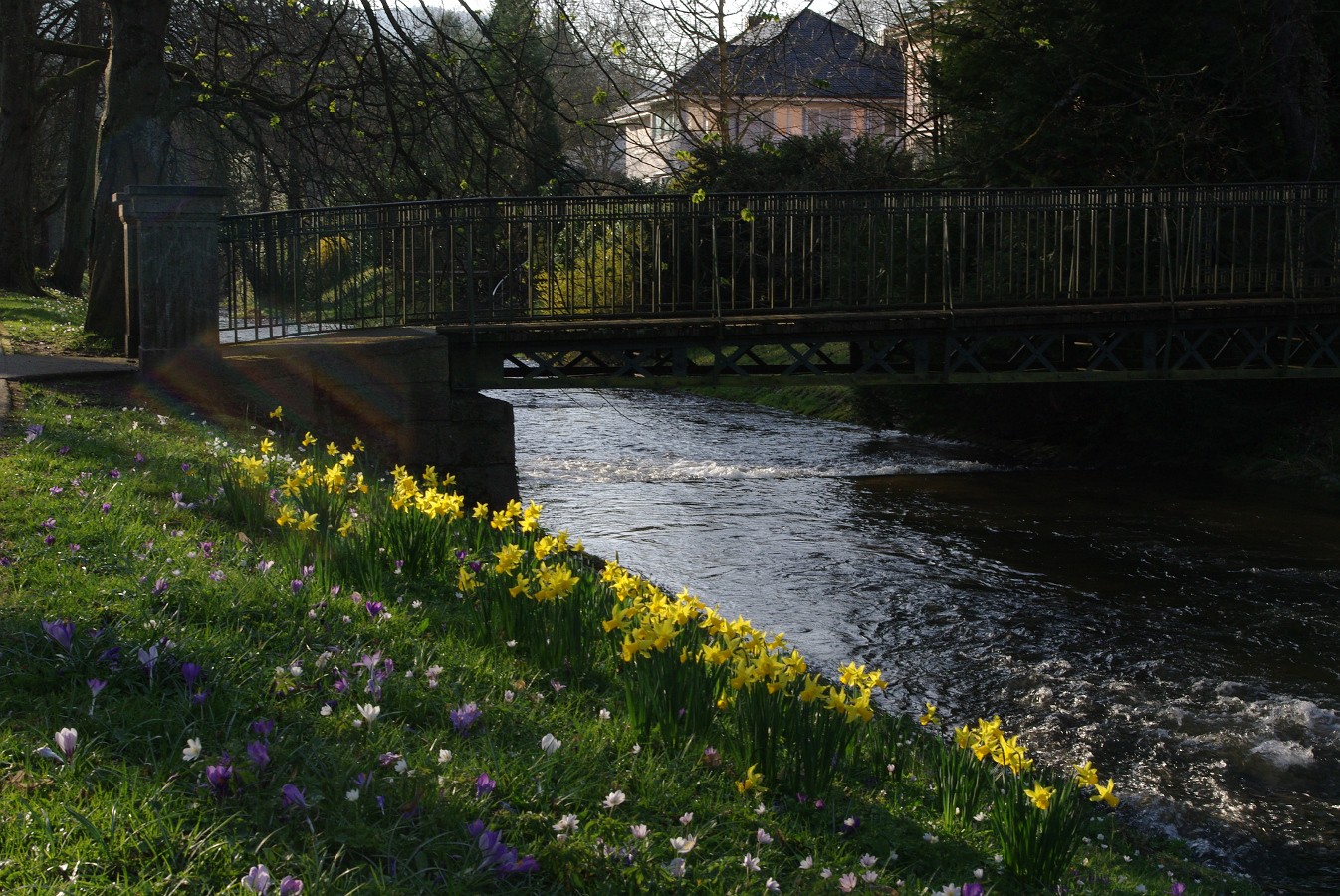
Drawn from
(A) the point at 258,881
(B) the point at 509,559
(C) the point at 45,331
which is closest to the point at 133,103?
(C) the point at 45,331

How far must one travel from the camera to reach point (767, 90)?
2939cm

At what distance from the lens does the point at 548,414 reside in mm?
22547

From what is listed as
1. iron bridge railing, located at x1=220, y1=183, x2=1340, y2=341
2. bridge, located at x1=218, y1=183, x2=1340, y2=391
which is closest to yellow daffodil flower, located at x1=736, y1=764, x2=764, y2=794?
iron bridge railing, located at x1=220, y1=183, x2=1340, y2=341

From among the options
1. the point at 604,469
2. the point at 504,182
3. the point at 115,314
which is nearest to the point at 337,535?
the point at 504,182

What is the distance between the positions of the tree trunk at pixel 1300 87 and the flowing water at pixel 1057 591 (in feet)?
17.9

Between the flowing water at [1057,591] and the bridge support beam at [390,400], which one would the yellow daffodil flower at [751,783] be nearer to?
the flowing water at [1057,591]

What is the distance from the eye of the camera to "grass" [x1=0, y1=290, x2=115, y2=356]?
37.8 ft

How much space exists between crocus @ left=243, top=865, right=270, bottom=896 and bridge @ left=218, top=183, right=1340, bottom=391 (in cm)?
814

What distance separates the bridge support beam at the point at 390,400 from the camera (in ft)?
29.7

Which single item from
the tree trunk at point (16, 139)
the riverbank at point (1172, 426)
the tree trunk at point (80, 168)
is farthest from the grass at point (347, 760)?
the tree trunk at point (80, 168)

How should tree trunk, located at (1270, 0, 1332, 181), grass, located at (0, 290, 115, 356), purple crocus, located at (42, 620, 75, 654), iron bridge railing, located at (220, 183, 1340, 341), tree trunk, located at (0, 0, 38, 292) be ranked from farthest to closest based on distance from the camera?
1. tree trunk, located at (1270, 0, 1332, 181)
2. tree trunk, located at (0, 0, 38, 292)
3. grass, located at (0, 290, 115, 356)
4. iron bridge railing, located at (220, 183, 1340, 341)
5. purple crocus, located at (42, 620, 75, 654)

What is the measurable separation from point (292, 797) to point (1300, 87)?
61.4ft

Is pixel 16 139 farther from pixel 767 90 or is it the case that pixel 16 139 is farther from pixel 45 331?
pixel 767 90

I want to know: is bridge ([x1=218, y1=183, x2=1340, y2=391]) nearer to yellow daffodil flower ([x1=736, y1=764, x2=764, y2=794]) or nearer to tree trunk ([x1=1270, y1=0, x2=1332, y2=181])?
tree trunk ([x1=1270, y1=0, x2=1332, y2=181])
